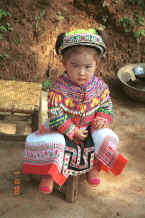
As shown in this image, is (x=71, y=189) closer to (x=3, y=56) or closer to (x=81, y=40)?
(x=81, y=40)

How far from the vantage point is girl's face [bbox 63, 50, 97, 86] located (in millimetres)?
2293

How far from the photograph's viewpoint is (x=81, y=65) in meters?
2.32

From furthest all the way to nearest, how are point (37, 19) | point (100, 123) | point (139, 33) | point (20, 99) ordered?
point (139, 33) → point (37, 19) → point (20, 99) → point (100, 123)

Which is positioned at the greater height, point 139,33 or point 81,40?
point 139,33

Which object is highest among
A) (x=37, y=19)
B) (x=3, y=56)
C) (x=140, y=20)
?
(x=140, y=20)

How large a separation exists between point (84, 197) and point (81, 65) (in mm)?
1274

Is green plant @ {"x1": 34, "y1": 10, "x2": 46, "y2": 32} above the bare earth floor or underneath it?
above

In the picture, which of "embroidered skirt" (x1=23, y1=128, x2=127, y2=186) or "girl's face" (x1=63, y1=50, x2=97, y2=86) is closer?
"girl's face" (x1=63, y1=50, x2=97, y2=86)

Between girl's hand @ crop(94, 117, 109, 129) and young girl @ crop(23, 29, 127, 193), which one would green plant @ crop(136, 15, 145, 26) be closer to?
young girl @ crop(23, 29, 127, 193)

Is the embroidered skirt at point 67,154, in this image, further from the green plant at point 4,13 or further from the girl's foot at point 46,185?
the green plant at point 4,13

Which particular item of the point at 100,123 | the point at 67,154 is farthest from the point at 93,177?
the point at 100,123

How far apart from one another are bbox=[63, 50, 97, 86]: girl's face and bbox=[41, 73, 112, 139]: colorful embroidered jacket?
0.36 ft

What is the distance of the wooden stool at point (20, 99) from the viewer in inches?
121

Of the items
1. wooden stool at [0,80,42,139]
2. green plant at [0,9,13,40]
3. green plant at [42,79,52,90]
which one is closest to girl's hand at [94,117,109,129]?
wooden stool at [0,80,42,139]
